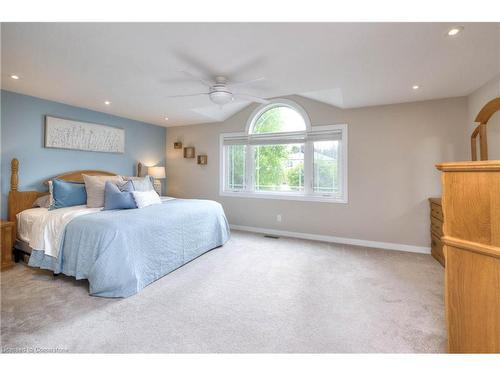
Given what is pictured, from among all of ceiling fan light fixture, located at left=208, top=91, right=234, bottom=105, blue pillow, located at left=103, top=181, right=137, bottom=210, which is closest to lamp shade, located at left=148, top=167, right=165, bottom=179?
blue pillow, located at left=103, top=181, right=137, bottom=210

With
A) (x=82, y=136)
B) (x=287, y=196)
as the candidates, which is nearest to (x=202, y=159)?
(x=287, y=196)

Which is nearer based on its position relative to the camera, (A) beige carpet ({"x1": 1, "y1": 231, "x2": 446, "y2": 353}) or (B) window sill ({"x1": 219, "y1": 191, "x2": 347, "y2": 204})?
(A) beige carpet ({"x1": 1, "y1": 231, "x2": 446, "y2": 353})

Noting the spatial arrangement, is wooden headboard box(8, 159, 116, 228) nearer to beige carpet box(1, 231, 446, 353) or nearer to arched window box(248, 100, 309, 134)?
beige carpet box(1, 231, 446, 353)

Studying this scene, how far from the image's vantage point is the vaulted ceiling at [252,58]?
1.81 meters

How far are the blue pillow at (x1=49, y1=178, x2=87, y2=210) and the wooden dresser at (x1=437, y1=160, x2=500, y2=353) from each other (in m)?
4.05

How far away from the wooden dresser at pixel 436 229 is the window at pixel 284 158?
1.21 metres

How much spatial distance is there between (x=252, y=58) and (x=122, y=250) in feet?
7.35

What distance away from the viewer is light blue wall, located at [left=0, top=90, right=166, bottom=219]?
10.4 feet

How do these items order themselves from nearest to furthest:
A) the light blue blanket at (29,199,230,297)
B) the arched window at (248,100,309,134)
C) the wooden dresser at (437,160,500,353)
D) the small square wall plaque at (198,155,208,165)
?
1. the wooden dresser at (437,160,500,353)
2. the light blue blanket at (29,199,230,297)
3. the arched window at (248,100,309,134)
4. the small square wall plaque at (198,155,208,165)

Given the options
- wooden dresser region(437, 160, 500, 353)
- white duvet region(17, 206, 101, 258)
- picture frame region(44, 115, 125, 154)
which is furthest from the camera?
picture frame region(44, 115, 125, 154)

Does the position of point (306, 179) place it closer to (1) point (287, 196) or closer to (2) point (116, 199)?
(1) point (287, 196)

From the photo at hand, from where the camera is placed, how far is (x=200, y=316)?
6.28 ft
